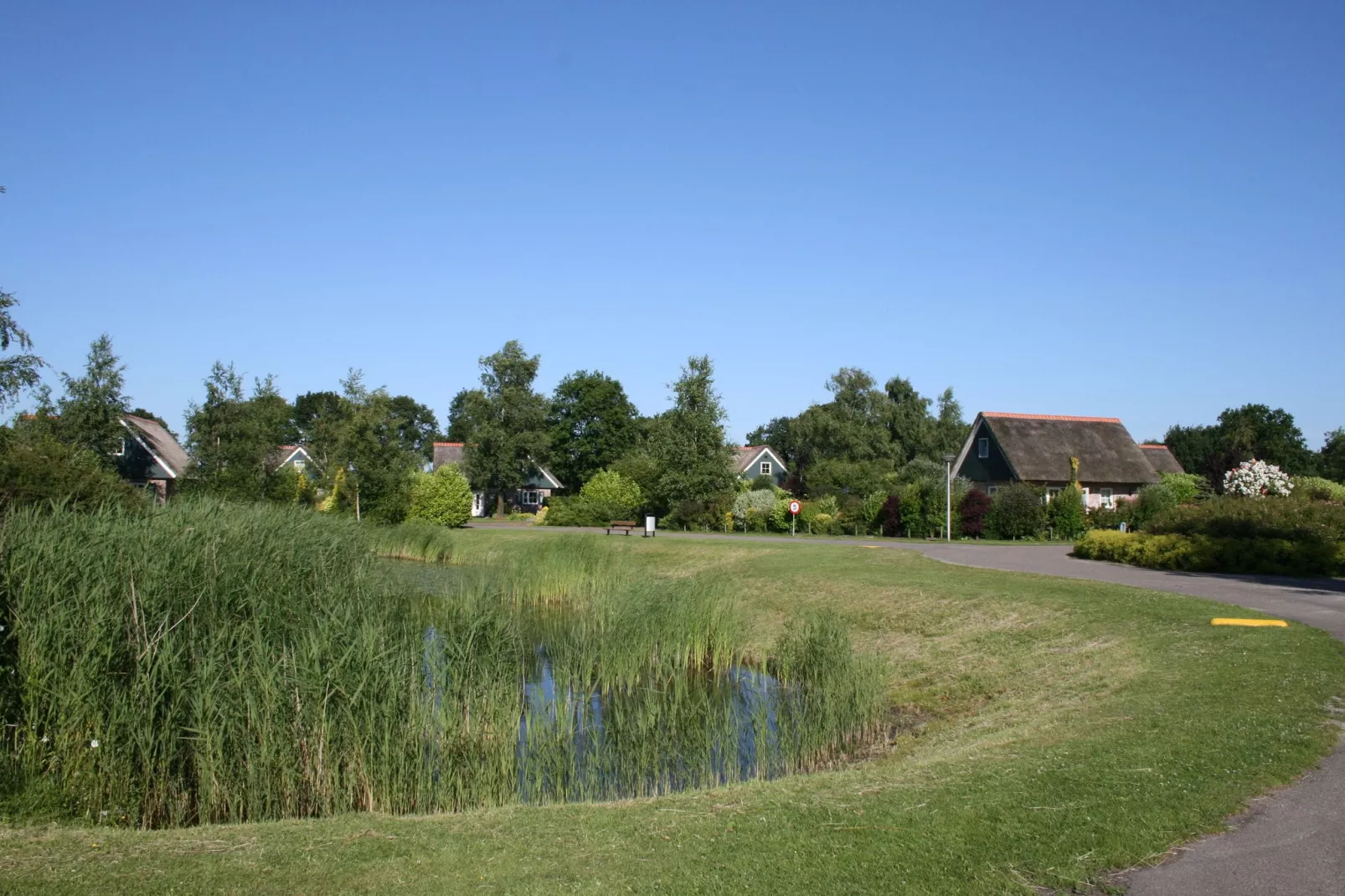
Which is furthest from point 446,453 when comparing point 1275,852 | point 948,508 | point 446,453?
point 1275,852

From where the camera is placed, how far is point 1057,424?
52375 millimetres

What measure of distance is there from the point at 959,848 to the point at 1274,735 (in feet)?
13.0

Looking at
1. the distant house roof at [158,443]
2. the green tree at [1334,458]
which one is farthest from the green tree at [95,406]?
the green tree at [1334,458]

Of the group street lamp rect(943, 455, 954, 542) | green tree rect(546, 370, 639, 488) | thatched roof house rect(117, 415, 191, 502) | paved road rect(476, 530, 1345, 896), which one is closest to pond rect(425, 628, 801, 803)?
paved road rect(476, 530, 1345, 896)

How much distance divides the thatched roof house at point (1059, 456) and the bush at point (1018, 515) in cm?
972

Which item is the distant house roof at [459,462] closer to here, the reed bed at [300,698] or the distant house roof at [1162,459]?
the distant house roof at [1162,459]

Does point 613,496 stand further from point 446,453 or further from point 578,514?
point 446,453

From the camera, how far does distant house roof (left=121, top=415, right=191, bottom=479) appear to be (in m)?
52.0

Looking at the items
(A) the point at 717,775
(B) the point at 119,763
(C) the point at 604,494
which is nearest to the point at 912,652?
(A) the point at 717,775

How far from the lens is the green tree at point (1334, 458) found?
237ft

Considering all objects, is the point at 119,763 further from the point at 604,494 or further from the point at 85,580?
the point at 604,494

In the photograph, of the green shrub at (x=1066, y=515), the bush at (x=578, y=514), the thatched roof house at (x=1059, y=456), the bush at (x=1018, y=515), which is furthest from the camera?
the bush at (x=578, y=514)

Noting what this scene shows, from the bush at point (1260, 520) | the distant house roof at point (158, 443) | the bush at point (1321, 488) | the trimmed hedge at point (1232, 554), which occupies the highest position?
the distant house roof at point (158, 443)

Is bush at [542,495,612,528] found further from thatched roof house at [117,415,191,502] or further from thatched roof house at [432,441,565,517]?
thatched roof house at [432,441,565,517]
